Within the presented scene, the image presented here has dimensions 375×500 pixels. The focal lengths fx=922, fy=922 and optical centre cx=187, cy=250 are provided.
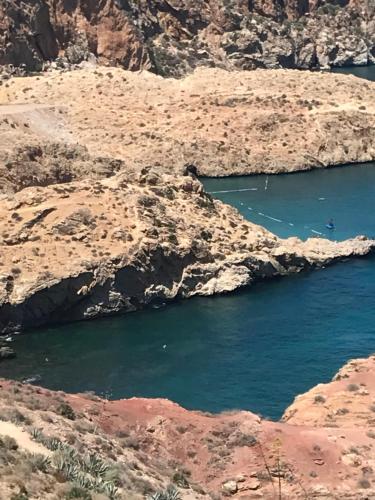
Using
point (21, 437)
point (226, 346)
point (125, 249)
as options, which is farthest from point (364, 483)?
point (125, 249)

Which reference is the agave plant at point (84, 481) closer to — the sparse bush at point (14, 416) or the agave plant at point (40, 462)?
the agave plant at point (40, 462)

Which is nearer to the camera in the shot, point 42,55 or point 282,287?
point 282,287

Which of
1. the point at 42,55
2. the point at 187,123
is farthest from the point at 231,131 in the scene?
the point at 42,55

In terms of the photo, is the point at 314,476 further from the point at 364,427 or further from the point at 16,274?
the point at 16,274

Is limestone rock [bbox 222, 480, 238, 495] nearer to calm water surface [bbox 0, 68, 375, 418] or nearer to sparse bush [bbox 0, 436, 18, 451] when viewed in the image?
sparse bush [bbox 0, 436, 18, 451]

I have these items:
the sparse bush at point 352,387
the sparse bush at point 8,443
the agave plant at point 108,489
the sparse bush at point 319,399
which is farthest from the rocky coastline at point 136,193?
the agave plant at point 108,489

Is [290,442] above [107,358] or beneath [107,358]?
above

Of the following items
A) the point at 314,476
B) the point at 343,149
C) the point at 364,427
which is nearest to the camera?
the point at 314,476
